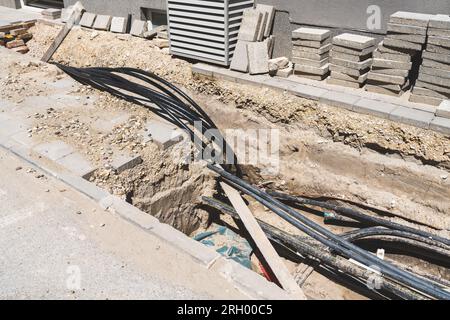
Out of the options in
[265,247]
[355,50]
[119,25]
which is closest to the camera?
[265,247]

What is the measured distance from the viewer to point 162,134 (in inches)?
221

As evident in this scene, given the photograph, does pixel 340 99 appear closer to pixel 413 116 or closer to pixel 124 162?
pixel 413 116

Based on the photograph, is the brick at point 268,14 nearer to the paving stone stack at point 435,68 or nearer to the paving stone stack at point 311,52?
the paving stone stack at point 311,52

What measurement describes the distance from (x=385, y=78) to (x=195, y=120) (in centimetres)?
273

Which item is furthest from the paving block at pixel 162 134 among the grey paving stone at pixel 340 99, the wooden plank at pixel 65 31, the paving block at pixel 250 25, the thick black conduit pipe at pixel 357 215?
the wooden plank at pixel 65 31

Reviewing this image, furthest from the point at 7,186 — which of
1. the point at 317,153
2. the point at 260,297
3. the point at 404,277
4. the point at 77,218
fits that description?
the point at 404,277

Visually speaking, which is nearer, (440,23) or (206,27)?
(440,23)

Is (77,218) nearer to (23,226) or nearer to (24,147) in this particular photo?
(23,226)

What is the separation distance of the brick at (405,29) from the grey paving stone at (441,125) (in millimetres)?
1103

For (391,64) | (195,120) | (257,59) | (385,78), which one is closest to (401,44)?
(391,64)

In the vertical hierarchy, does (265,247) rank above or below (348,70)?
below

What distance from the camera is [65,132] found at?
5.52 metres

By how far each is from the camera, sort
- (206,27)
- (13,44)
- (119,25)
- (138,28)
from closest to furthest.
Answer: (206,27)
(138,28)
(119,25)
(13,44)

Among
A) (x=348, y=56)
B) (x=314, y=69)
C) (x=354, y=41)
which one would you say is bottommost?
(x=314, y=69)
